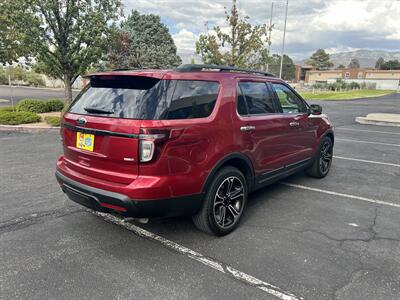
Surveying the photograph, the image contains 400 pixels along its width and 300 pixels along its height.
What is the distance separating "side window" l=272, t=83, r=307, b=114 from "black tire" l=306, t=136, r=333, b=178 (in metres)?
0.96

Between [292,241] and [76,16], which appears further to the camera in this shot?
[76,16]

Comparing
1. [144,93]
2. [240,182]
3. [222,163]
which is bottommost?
[240,182]

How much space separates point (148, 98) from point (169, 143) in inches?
18.3

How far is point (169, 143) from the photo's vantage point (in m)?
2.83

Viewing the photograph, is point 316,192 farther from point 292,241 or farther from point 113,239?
point 113,239

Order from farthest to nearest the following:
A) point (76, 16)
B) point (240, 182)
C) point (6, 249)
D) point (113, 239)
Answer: point (76, 16), point (240, 182), point (113, 239), point (6, 249)

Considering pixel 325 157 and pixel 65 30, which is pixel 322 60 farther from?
pixel 325 157

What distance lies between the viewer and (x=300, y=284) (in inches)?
108

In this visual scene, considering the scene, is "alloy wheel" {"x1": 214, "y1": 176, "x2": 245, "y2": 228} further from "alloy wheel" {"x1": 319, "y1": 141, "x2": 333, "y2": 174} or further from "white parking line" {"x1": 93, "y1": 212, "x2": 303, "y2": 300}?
"alloy wheel" {"x1": 319, "y1": 141, "x2": 333, "y2": 174}

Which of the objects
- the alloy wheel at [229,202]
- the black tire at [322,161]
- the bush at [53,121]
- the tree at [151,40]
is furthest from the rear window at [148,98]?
the tree at [151,40]

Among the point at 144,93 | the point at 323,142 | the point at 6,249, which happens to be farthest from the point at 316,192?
the point at 6,249

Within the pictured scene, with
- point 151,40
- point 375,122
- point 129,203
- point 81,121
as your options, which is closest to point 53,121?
point 81,121

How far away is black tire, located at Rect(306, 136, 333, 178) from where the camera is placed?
560 centimetres

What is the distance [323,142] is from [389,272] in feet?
10.0
